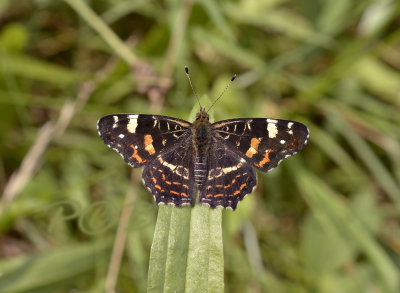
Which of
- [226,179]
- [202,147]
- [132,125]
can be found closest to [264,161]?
[226,179]

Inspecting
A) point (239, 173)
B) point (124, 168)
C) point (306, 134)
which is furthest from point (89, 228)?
point (306, 134)

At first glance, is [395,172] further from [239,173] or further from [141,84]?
[141,84]

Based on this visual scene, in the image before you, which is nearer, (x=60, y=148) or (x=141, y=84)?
(x=141, y=84)

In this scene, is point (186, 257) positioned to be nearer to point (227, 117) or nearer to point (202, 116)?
point (202, 116)

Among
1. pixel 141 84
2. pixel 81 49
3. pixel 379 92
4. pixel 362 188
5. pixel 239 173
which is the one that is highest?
→ pixel 81 49

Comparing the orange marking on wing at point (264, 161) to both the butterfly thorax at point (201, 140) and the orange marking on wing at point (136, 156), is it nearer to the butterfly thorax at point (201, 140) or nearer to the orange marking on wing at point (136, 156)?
the butterfly thorax at point (201, 140)

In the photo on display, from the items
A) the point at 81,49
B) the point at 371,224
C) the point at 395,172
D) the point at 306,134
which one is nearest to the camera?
the point at 306,134
